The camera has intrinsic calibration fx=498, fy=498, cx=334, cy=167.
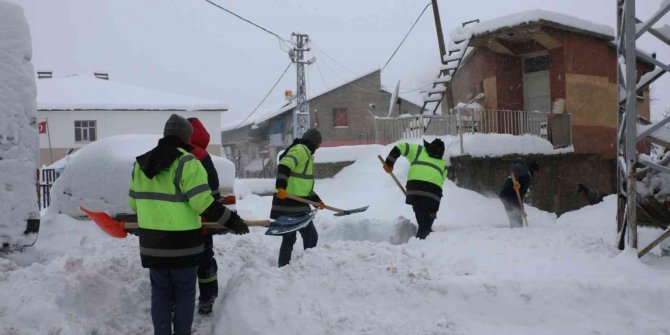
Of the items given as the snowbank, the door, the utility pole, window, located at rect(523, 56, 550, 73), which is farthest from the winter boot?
the utility pole

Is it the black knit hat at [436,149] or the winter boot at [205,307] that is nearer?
the winter boot at [205,307]

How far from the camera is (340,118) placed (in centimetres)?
3180

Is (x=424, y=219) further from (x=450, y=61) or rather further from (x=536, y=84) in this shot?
(x=536, y=84)

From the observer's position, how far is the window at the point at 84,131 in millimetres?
27597

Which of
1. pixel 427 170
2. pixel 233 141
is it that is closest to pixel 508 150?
pixel 427 170

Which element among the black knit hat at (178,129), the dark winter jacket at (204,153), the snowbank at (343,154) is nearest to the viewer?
the black knit hat at (178,129)

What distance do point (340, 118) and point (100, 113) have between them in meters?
14.0

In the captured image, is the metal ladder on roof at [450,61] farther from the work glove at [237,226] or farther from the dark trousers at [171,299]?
the dark trousers at [171,299]

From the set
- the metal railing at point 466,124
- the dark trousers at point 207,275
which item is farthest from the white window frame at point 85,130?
the dark trousers at point 207,275

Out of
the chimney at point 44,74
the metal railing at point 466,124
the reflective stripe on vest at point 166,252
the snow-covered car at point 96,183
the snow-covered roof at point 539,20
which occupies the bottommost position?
the reflective stripe on vest at point 166,252

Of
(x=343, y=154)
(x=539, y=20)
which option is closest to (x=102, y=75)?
(x=343, y=154)

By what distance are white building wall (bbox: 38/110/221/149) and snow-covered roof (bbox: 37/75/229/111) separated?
0.34m

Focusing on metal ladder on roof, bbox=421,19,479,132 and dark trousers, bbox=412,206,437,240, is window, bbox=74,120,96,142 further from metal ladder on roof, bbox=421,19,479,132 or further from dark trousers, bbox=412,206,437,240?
dark trousers, bbox=412,206,437,240

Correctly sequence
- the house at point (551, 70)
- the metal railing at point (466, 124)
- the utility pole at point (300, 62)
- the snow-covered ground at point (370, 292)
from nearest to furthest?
the snow-covered ground at point (370, 292) < the metal railing at point (466, 124) < the house at point (551, 70) < the utility pole at point (300, 62)
